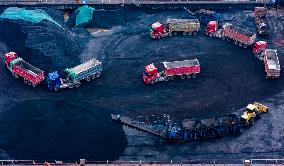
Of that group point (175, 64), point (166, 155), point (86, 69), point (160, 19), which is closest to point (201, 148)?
point (166, 155)

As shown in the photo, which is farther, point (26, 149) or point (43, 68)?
point (43, 68)

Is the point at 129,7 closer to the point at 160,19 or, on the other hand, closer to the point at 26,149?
the point at 160,19

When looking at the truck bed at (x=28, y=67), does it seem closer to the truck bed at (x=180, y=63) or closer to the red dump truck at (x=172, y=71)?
the red dump truck at (x=172, y=71)

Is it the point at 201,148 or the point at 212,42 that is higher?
the point at 212,42

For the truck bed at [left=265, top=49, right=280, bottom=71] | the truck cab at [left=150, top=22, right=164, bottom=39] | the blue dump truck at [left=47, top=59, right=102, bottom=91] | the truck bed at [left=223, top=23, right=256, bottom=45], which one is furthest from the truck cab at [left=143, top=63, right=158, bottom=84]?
the truck bed at [left=265, top=49, right=280, bottom=71]

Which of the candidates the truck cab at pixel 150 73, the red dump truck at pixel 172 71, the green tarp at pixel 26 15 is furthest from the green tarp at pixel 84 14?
the truck cab at pixel 150 73

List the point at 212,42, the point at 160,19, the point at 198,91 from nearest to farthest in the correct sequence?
1. the point at 198,91
2. the point at 212,42
3. the point at 160,19

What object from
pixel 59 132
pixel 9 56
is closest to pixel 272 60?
pixel 59 132
